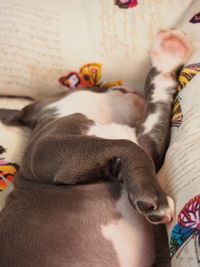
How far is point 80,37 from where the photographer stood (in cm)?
159

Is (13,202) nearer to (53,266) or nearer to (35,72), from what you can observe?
(53,266)

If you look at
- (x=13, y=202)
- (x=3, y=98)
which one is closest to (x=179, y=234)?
(x=13, y=202)

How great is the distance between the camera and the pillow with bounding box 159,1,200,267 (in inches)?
33.7

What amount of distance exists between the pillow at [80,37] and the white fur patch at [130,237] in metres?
0.67

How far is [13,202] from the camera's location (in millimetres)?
1169

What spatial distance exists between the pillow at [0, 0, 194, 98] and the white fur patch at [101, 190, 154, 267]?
67cm

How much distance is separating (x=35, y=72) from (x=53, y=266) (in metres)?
0.90

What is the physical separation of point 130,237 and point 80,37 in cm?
85

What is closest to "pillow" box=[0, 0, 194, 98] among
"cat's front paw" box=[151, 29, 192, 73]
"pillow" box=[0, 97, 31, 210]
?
"cat's front paw" box=[151, 29, 192, 73]

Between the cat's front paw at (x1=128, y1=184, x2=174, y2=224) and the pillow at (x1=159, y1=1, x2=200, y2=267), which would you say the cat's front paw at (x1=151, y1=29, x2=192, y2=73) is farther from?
the cat's front paw at (x1=128, y1=184, x2=174, y2=224)

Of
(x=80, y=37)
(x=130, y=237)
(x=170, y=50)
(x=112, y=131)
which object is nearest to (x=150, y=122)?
(x=112, y=131)

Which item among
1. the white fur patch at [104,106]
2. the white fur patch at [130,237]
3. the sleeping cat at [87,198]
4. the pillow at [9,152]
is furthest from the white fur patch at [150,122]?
the pillow at [9,152]

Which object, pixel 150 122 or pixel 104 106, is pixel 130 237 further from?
pixel 104 106

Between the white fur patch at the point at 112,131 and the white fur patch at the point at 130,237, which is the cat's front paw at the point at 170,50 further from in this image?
the white fur patch at the point at 130,237
